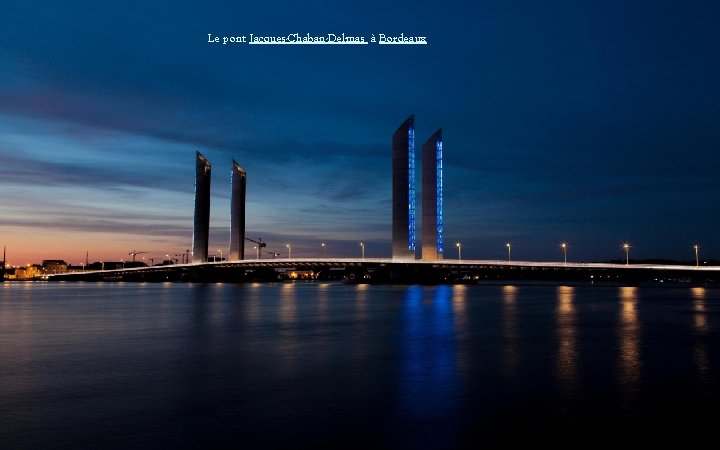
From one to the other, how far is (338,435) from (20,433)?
4.49 metres

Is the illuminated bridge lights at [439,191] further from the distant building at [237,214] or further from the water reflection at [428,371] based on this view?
the water reflection at [428,371]

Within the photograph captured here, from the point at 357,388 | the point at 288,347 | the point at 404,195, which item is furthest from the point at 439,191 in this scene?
the point at 357,388

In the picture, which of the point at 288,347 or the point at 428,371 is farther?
the point at 288,347

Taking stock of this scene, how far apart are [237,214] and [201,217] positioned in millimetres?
7233

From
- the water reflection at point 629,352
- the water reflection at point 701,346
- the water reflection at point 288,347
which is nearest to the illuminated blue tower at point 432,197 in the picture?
the water reflection at point 701,346

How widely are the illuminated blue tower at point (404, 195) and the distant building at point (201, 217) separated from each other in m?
45.0

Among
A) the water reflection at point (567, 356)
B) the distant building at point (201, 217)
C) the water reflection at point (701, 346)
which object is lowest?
the water reflection at point (701, 346)

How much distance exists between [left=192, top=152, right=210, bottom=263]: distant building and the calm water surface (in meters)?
102

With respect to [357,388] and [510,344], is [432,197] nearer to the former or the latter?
[510,344]

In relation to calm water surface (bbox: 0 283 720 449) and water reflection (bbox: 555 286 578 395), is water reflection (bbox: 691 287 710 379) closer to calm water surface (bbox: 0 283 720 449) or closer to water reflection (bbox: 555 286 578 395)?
calm water surface (bbox: 0 283 720 449)

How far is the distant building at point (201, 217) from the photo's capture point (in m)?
127

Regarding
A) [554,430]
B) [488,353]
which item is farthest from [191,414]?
[488,353]

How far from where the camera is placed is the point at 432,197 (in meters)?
103

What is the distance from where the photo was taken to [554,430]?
9.34 m
